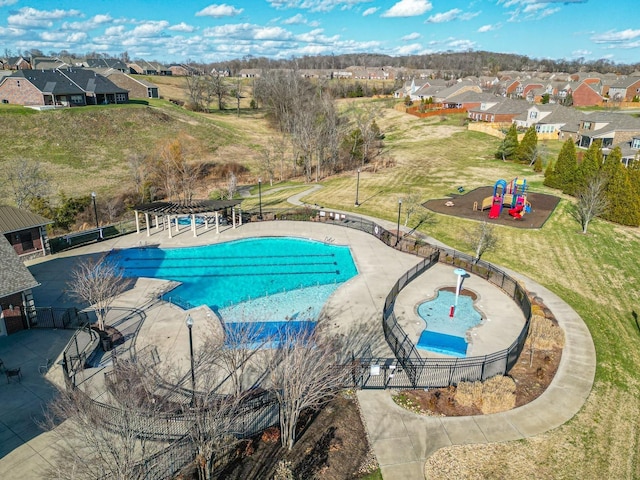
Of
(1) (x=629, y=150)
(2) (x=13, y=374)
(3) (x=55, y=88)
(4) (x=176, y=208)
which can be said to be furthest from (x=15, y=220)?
(1) (x=629, y=150)

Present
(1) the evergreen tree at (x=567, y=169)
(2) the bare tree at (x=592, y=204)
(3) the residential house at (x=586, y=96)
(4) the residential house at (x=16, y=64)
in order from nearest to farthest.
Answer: (2) the bare tree at (x=592, y=204) → (1) the evergreen tree at (x=567, y=169) → (3) the residential house at (x=586, y=96) → (4) the residential house at (x=16, y=64)

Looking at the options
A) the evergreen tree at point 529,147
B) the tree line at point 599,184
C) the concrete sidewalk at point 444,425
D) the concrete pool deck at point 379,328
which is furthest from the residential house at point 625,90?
the concrete sidewalk at point 444,425

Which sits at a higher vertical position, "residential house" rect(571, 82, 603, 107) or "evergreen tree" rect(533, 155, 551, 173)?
"residential house" rect(571, 82, 603, 107)

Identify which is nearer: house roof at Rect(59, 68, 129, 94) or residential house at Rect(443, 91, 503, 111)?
house roof at Rect(59, 68, 129, 94)

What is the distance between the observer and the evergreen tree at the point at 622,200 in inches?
1547

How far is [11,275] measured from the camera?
21984 millimetres

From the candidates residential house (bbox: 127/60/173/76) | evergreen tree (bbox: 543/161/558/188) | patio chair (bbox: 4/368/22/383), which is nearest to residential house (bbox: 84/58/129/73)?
residential house (bbox: 127/60/173/76)

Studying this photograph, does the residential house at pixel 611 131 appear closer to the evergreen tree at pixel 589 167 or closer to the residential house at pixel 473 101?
the residential house at pixel 473 101

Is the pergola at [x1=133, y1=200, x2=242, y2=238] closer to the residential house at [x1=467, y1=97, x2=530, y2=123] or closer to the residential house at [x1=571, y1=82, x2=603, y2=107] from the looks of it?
the residential house at [x1=467, y1=97, x2=530, y2=123]

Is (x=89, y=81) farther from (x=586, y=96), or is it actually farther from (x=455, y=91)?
(x=586, y=96)

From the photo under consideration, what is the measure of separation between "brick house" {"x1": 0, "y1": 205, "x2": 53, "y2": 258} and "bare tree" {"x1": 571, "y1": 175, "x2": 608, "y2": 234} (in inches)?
1644

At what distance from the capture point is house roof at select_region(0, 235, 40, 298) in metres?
21.5

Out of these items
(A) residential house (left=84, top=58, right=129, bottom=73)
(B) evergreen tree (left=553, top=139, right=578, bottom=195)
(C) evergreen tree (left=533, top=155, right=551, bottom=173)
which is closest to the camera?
(B) evergreen tree (left=553, top=139, right=578, bottom=195)

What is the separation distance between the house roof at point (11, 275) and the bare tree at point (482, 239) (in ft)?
91.4
